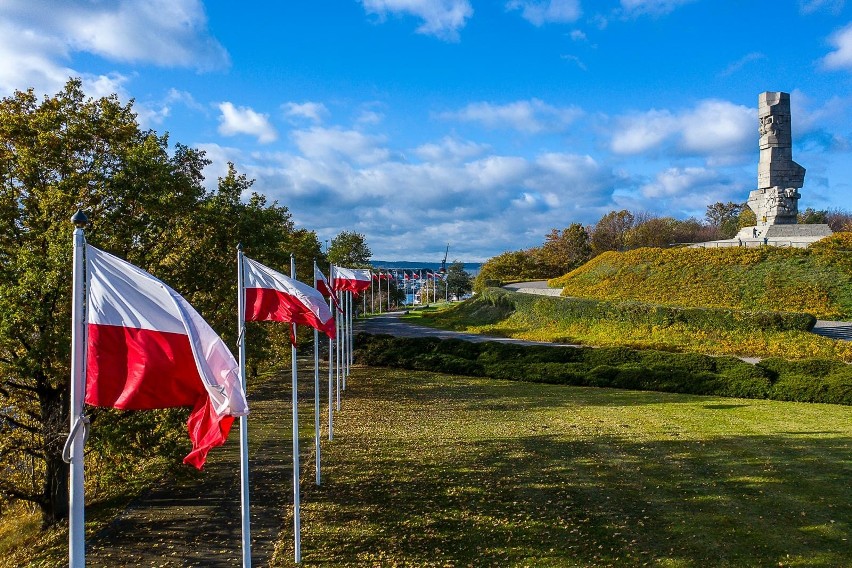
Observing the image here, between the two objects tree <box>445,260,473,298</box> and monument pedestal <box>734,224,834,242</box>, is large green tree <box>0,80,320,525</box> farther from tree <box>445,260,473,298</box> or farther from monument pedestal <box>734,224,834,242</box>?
tree <box>445,260,473,298</box>

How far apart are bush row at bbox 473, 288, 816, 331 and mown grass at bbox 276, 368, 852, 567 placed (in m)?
9.56

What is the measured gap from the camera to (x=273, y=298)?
8.80m

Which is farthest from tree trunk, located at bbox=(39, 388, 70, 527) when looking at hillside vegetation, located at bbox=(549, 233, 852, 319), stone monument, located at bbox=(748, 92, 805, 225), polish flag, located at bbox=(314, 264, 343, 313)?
stone monument, located at bbox=(748, 92, 805, 225)

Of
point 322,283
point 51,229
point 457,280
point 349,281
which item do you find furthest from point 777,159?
point 457,280

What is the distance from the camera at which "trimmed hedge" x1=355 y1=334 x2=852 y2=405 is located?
1970 cm

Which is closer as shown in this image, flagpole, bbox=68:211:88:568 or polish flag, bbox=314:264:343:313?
flagpole, bbox=68:211:88:568

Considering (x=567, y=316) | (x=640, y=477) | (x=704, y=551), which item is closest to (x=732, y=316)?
(x=567, y=316)

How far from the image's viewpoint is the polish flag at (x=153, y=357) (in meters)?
4.75

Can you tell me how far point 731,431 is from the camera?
1541 centimetres

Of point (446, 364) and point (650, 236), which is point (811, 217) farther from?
point (446, 364)

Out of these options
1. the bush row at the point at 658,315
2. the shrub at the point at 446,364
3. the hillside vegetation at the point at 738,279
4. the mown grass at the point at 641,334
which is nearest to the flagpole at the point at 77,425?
the shrub at the point at 446,364

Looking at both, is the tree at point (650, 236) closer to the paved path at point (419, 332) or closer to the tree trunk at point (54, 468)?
the paved path at point (419, 332)

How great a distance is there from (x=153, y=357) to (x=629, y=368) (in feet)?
67.7

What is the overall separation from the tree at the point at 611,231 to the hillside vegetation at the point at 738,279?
2689cm
